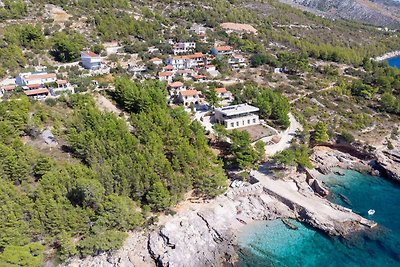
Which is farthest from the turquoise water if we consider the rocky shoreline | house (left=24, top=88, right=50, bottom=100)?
house (left=24, top=88, right=50, bottom=100)

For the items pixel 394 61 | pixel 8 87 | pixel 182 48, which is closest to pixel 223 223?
pixel 8 87

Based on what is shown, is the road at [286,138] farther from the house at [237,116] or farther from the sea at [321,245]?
the sea at [321,245]

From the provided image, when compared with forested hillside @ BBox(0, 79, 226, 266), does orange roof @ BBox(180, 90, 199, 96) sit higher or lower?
lower

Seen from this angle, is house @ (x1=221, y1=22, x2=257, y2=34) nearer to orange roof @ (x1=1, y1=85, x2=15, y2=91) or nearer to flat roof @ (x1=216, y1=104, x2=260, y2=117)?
flat roof @ (x1=216, y1=104, x2=260, y2=117)

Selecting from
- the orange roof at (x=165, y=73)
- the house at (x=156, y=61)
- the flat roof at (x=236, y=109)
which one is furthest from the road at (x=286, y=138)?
the house at (x=156, y=61)

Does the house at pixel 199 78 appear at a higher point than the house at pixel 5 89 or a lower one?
lower

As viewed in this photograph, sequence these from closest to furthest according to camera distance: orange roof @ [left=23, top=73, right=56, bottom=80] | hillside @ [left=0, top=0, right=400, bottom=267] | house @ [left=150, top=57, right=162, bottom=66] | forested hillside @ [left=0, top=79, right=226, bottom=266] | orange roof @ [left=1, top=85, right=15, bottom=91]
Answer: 1. forested hillside @ [left=0, top=79, right=226, bottom=266]
2. hillside @ [left=0, top=0, right=400, bottom=267]
3. orange roof @ [left=1, top=85, right=15, bottom=91]
4. orange roof @ [left=23, top=73, right=56, bottom=80]
5. house @ [left=150, top=57, right=162, bottom=66]
